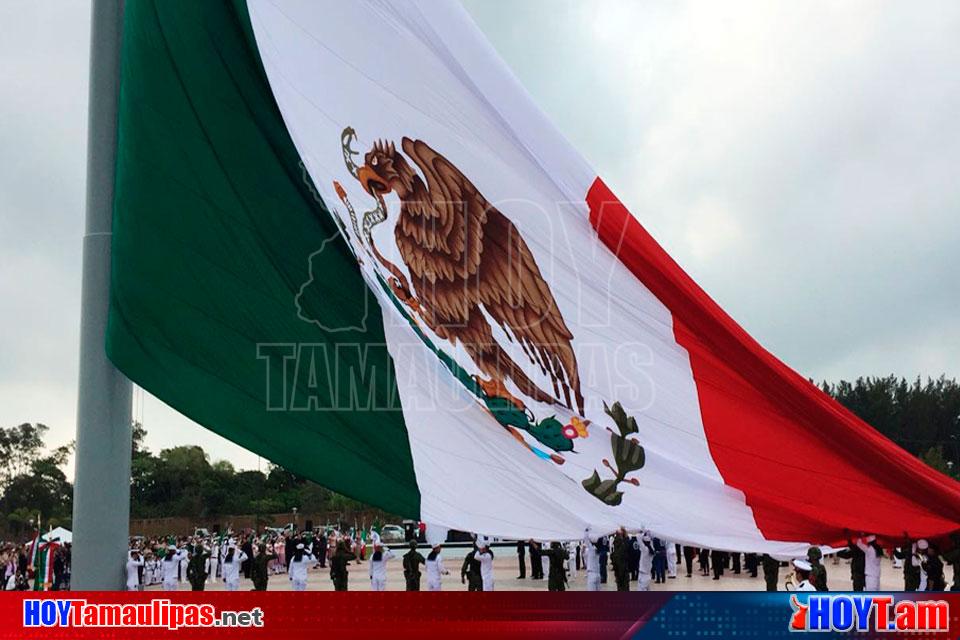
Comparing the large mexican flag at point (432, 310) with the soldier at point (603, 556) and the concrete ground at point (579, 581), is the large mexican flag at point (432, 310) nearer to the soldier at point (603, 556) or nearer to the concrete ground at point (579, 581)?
the concrete ground at point (579, 581)

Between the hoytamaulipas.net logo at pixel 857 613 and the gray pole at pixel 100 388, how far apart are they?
4.88m

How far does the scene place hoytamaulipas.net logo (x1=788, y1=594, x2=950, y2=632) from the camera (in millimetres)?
6371

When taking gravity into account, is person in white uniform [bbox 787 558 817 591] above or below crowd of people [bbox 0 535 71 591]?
above

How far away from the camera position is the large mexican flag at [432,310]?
8109 mm

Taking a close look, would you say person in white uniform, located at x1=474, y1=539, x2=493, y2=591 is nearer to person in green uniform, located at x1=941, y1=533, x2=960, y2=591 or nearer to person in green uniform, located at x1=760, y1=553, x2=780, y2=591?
person in green uniform, located at x1=760, y1=553, x2=780, y2=591

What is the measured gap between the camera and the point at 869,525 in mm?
7961

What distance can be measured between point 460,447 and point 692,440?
1.87 meters

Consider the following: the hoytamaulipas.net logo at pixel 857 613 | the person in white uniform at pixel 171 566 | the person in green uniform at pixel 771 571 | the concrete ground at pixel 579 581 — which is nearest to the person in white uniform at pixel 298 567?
the concrete ground at pixel 579 581

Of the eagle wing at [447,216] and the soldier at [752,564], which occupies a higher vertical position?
the eagle wing at [447,216]

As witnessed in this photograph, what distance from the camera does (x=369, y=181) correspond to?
8.77 m

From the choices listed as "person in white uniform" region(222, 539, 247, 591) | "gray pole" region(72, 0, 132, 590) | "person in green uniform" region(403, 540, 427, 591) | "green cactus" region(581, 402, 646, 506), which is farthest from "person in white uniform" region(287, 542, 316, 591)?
"green cactus" region(581, 402, 646, 506)

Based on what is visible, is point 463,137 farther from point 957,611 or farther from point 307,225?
point 957,611

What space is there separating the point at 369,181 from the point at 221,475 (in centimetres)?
3897

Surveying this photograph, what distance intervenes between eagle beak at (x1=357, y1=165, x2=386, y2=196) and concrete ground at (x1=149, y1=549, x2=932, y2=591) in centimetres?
1118
